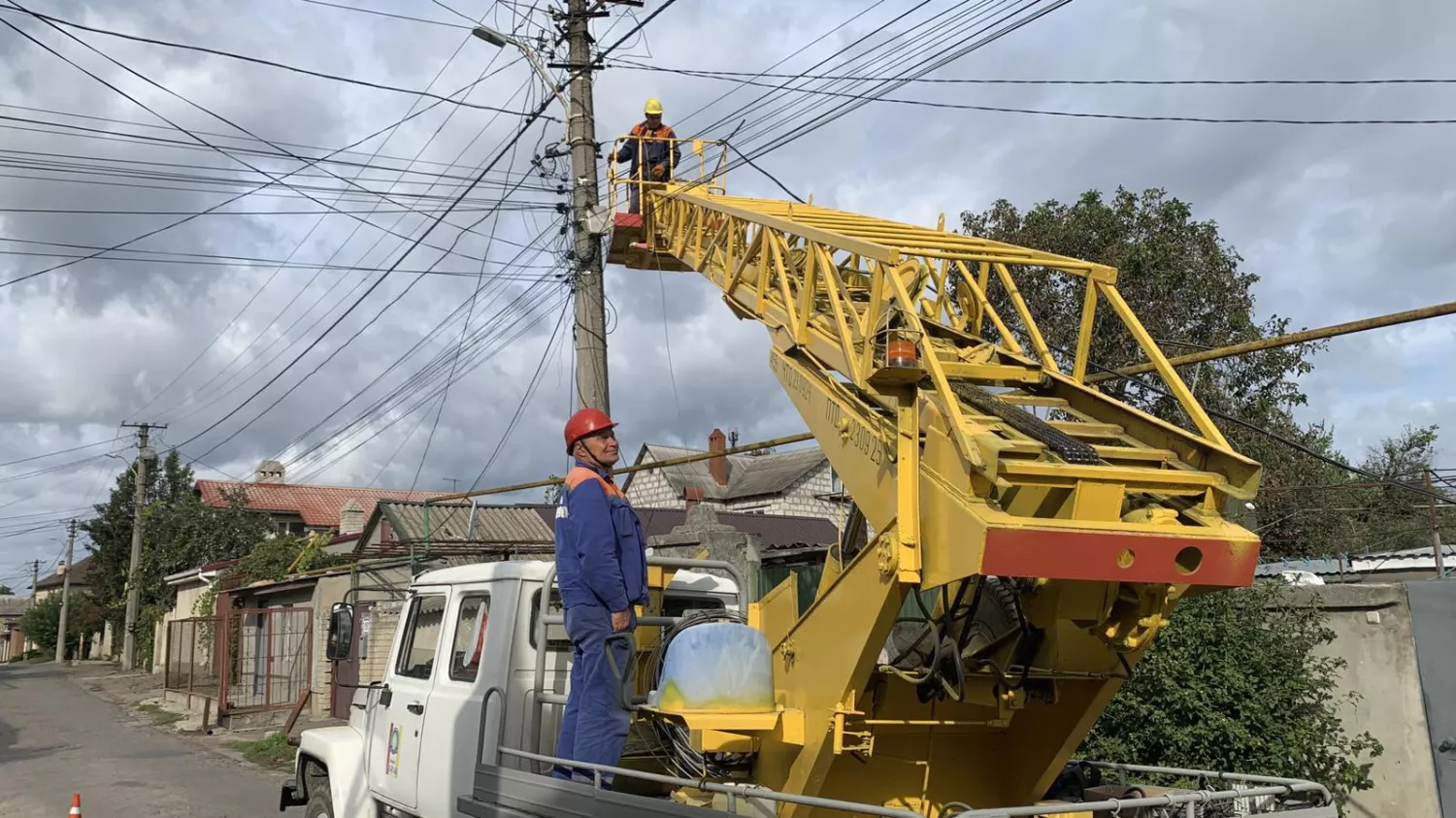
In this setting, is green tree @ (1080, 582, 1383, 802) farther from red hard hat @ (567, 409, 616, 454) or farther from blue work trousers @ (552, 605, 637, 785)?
red hard hat @ (567, 409, 616, 454)

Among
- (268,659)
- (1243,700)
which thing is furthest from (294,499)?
(1243,700)

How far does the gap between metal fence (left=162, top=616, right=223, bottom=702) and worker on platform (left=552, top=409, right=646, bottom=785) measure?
1921 centimetres

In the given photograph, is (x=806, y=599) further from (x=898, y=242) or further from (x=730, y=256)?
(x=898, y=242)

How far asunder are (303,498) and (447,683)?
5897 centimetres

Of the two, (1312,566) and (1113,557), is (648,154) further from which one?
(1312,566)

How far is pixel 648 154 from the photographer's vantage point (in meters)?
10.6

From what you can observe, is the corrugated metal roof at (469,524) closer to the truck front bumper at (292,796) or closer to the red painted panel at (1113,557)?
the truck front bumper at (292,796)

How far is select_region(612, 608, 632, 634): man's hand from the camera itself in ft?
15.0

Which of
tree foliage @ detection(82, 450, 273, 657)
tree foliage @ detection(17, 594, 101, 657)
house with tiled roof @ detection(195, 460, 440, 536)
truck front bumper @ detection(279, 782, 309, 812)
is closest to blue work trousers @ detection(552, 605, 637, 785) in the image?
truck front bumper @ detection(279, 782, 309, 812)

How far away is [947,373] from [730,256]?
11.2 ft

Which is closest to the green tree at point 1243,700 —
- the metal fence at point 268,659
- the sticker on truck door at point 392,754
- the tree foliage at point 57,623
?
the sticker on truck door at point 392,754

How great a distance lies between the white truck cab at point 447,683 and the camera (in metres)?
5.03

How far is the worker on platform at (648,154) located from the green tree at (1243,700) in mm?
6281

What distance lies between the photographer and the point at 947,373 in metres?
4.55
